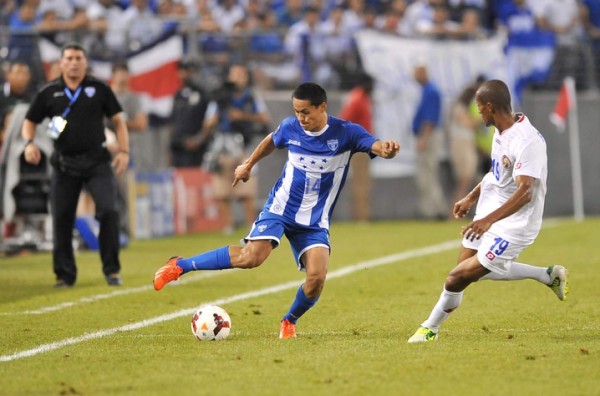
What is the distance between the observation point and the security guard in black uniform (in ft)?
41.9

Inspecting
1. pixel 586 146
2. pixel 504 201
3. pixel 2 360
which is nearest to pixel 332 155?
pixel 504 201

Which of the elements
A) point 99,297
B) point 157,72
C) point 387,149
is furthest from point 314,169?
point 157,72

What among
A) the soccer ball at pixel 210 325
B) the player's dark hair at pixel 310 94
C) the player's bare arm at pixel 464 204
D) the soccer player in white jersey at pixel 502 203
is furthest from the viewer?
the player's dark hair at pixel 310 94

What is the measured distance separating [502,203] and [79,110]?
17.8 ft

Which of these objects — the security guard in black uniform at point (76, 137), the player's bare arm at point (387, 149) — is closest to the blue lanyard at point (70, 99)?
the security guard in black uniform at point (76, 137)

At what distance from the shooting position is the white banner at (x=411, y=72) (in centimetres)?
2388

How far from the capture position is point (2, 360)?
8.28 meters

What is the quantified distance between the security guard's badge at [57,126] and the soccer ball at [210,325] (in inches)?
166

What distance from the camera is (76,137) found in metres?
12.8

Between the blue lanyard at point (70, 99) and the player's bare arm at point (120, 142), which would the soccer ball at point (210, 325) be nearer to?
the player's bare arm at point (120, 142)

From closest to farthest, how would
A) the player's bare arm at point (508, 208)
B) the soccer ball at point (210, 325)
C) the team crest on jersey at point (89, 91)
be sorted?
1. the player's bare arm at point (508, 208)
2. the soccer ball at point (210, 325)
3. the team crest on jersey at point (89, 91)

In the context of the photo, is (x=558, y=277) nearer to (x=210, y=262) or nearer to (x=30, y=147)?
(x=210, y=262)

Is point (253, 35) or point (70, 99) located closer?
point (70, 99)

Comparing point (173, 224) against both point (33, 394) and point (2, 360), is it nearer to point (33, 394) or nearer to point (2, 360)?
point (2, 360)
